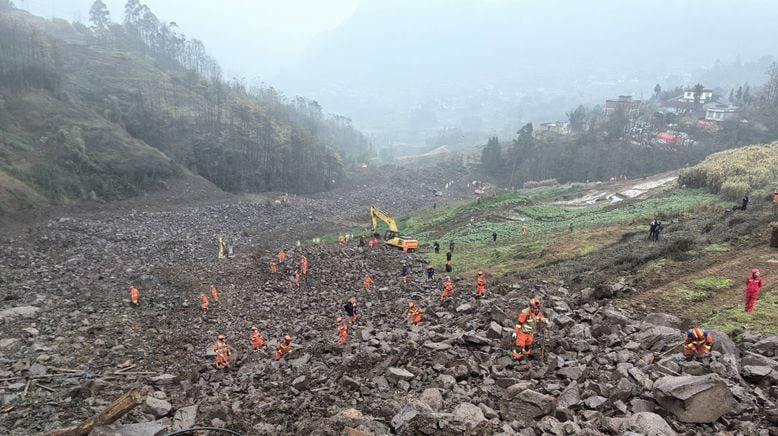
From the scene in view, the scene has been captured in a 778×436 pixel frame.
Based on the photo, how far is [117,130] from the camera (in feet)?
151

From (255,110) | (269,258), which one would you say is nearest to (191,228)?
(269,258)

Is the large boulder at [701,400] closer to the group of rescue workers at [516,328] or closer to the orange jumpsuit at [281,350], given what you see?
the group of rescue workers at [516,328]

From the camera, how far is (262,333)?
15.6m

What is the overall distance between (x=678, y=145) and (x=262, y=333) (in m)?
67.6

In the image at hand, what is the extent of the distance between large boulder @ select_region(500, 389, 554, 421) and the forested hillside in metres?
33.2

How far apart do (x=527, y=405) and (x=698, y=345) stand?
11.6 ft

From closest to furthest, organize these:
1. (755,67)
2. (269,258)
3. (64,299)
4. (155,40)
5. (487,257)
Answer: (64,299)
(487,257)
(269,258)
(155,40)
(755,67)

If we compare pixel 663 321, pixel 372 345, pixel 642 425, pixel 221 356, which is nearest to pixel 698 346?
pixel 663 321

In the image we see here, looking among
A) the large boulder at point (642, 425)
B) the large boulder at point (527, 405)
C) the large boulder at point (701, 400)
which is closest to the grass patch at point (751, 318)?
the large boulder at point (701, 400)

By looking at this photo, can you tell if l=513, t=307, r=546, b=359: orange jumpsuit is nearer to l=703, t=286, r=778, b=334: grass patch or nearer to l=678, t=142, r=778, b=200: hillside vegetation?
l=703, t=286, r=778, b=334: grass patch

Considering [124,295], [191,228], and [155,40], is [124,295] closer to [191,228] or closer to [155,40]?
[191,228]

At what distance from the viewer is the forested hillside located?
36344 mm

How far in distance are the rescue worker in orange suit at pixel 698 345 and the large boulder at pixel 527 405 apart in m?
3.04

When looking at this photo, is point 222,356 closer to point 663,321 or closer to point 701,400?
point 701,400
